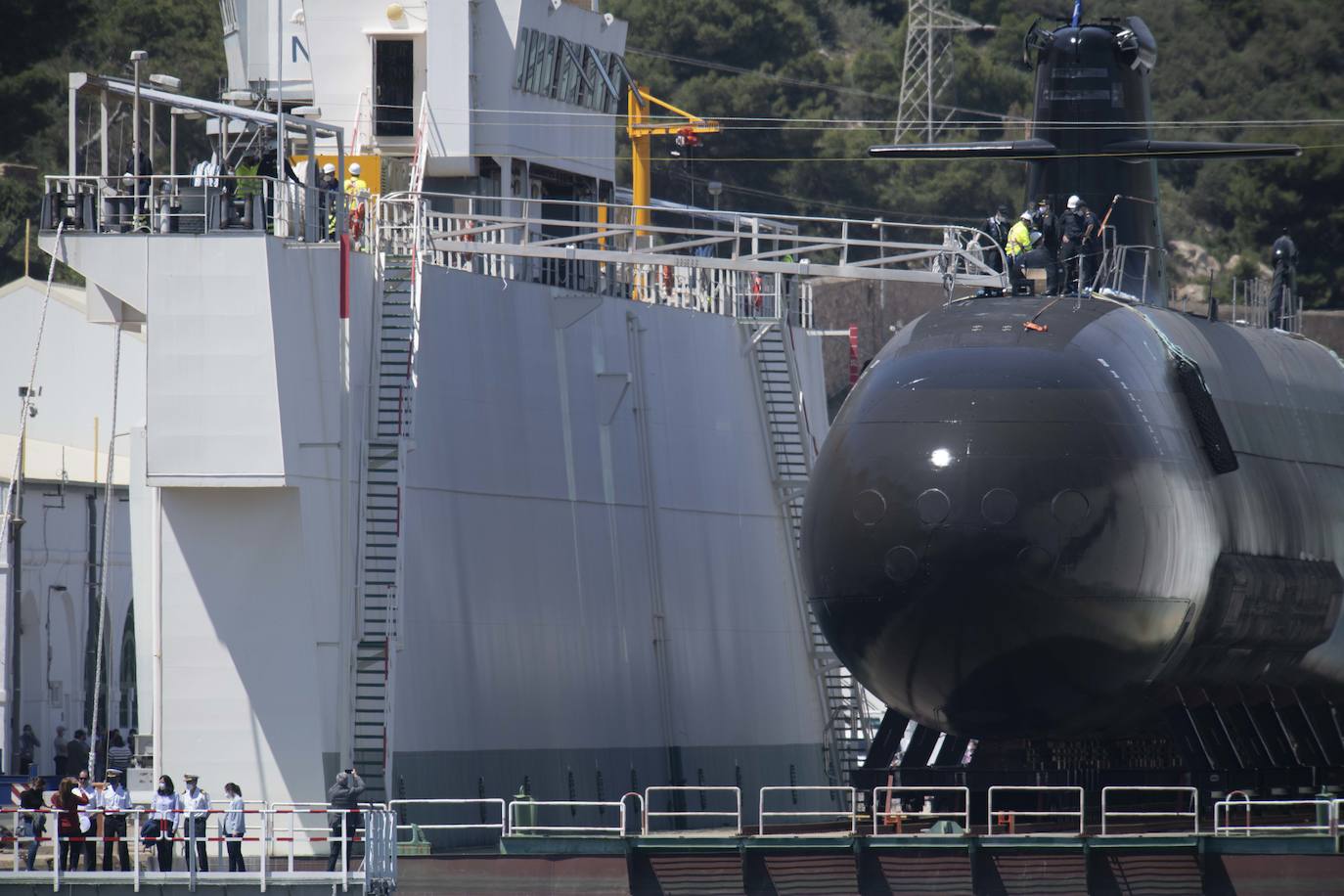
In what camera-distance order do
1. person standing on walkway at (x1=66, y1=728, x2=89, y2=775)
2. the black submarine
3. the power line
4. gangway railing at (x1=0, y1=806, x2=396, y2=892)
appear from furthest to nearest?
the power line → person standing on walkway at (x1=66, y1=728, x2=89, y2=775) → gangway railing at (x1=0, y1=806, x2=396, y2=892) → the black submarine

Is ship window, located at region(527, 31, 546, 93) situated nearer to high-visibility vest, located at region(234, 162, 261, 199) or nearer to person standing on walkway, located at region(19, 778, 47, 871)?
high-visibility vest, located at region(234, 162, 261, 199)

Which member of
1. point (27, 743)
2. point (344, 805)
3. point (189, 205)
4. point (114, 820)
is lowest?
point (27, 743)

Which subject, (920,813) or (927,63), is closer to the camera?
(920,813)

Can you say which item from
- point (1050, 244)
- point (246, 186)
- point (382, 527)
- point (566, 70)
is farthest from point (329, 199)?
point (566, 70)

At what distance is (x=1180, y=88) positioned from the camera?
3536 inches

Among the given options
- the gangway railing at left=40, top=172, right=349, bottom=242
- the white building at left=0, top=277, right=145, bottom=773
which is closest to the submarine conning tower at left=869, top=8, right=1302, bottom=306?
the gangway railing at left=40, top=172, right=349, bottom=242

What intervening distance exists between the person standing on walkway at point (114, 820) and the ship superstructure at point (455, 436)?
1.77 meters

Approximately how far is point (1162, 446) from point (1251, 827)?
4046mm

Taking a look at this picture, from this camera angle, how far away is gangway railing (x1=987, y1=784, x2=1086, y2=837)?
877 inches

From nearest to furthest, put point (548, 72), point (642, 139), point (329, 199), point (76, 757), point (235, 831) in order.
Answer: point (235, 831)
point (329, 199)
point (76, 757)
point (548, 72)
point (642, 139)

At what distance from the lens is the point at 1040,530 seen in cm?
2275

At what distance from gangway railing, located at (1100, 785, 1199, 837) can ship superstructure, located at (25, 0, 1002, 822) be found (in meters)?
8.29

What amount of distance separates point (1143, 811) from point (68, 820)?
11056 mm

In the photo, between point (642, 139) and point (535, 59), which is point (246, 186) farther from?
point (642, 139)
